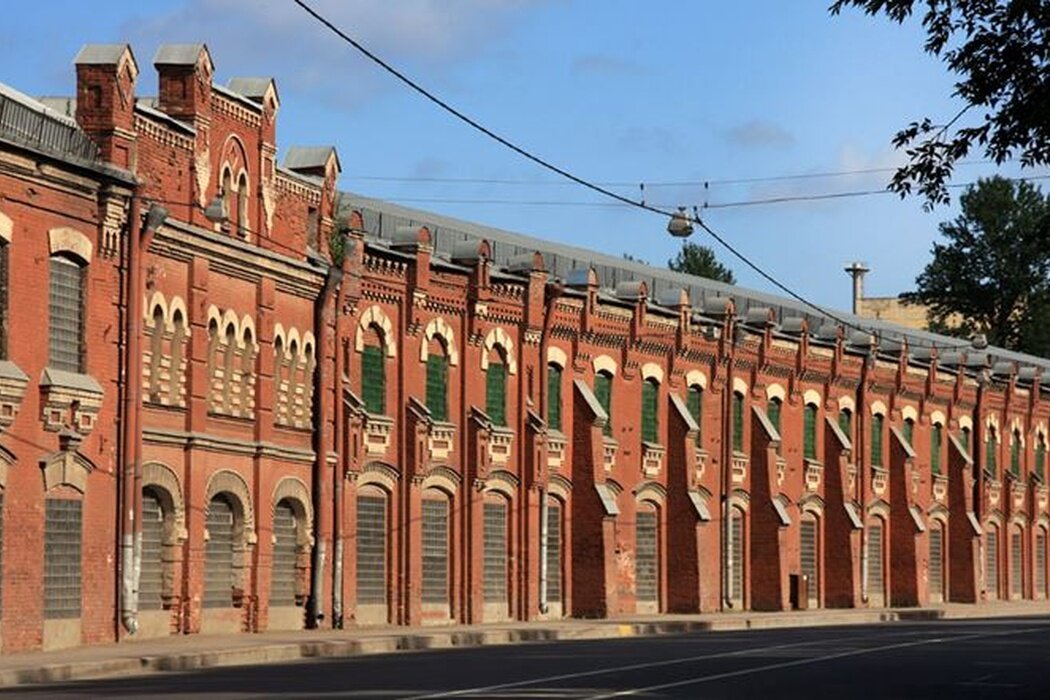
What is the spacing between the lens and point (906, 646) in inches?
1535

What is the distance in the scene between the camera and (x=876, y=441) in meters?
71.5

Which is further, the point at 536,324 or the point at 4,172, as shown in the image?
the point at 536,324

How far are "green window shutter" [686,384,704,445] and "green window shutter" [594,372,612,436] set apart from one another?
12.9 ft

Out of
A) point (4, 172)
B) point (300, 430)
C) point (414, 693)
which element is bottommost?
point (414, 693)

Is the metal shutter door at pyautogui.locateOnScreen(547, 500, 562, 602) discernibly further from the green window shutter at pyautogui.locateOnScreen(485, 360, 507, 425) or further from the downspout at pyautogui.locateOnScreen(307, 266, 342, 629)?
the downspout at pyautogui.locateOnScreen(307, 266, 342, 629)

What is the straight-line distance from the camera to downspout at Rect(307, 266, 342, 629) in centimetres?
4447

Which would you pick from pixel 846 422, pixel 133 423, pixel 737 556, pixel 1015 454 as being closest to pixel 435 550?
pixel 133 423

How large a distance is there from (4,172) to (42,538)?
5294 millimetres

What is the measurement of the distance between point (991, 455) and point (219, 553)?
42576mm

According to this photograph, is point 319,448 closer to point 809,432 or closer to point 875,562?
point 809,432

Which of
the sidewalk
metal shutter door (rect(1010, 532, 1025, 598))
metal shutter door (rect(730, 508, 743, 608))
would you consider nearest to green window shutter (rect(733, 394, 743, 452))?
metal shutter door (rect(730, 508, 743, 608))

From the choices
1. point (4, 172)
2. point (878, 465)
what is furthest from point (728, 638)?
point (878, 465)

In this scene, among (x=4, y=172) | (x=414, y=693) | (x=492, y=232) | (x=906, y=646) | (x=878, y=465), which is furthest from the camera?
(x=878, y=465)

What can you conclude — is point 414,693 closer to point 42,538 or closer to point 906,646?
point 42,538
